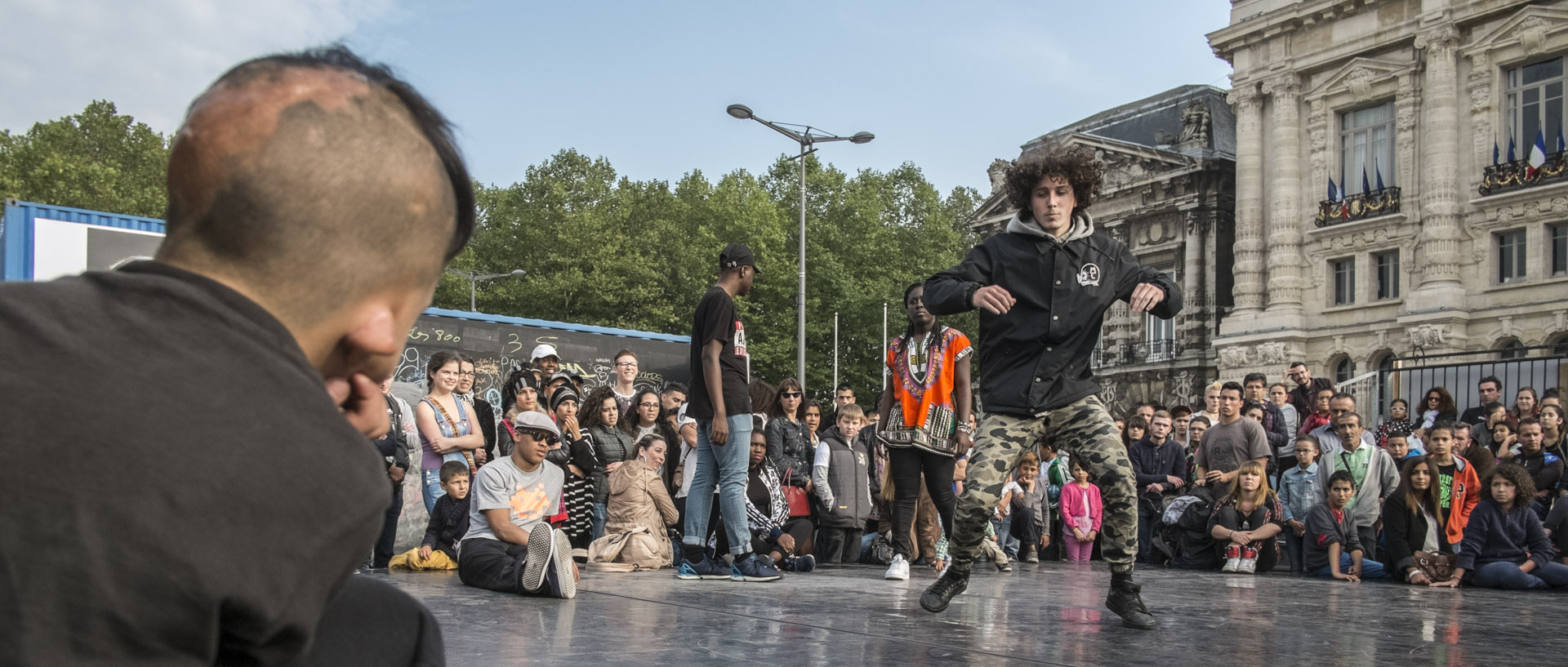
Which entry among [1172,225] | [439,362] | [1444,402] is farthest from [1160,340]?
[439,362]

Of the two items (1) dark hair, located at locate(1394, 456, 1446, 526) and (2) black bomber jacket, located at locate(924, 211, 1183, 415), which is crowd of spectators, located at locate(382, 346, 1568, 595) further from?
(2) black bomber jacket, located at locate(924, 211, 1183, 415)

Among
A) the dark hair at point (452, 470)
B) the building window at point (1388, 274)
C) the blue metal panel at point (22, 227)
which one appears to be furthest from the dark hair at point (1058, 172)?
the building window at point (1388, 274)

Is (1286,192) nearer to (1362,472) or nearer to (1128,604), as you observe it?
(1362,472)

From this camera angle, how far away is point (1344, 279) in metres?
32.6

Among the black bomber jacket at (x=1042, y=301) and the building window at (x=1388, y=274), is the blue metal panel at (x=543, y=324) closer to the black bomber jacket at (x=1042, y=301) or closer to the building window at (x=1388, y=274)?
the black bomber jacket at (x=1042, y=301)

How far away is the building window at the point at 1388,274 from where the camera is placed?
3133cm

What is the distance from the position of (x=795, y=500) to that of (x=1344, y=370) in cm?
2540

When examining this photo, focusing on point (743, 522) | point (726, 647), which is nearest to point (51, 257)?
point (743, 522)

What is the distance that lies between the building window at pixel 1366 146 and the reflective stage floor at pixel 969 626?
2686 centimetres

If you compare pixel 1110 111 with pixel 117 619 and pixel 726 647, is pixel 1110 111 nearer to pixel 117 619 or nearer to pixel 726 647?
pixel 726 647

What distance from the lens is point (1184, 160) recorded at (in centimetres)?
3856

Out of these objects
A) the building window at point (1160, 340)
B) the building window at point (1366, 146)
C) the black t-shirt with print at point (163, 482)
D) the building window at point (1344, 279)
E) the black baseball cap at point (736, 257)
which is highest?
the building window at point (1366, 146)

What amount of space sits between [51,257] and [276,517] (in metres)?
15.8

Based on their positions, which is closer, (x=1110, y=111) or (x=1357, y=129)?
(x=1357, y=129)
